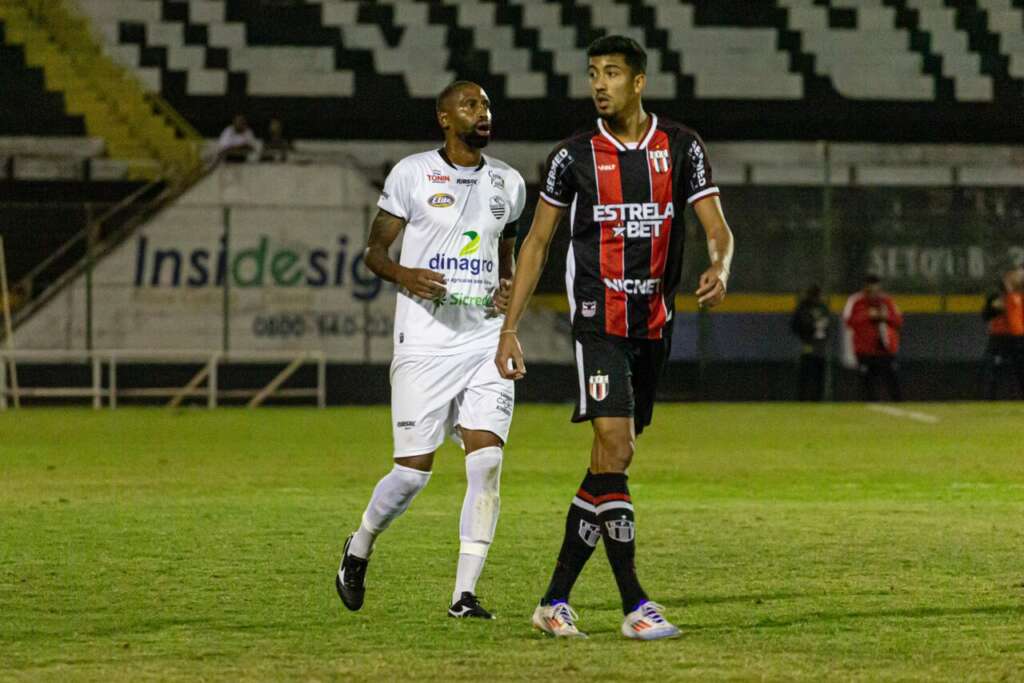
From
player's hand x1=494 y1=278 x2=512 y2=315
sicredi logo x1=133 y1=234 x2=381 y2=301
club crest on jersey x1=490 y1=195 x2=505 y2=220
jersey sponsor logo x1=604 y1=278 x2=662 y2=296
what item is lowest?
sicredi logo x1=133 y1=234 x2=381 y2=301

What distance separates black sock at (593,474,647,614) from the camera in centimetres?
612

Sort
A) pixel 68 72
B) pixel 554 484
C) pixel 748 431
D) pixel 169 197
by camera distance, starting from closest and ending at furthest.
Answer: pixel 554 484
pixel 748 431
pixel 169 197
pixel 68 72

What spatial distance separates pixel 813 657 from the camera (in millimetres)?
5684

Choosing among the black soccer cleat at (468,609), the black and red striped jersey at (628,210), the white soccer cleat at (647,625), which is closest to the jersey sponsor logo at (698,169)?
the black and red striped jersey at (628,210)

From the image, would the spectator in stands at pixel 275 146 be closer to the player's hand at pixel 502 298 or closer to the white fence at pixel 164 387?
the white fence at pixel 164 387

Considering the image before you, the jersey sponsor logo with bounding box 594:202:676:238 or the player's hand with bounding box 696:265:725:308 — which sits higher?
the jersey sponsor logo with bounding box 594:202:676:238

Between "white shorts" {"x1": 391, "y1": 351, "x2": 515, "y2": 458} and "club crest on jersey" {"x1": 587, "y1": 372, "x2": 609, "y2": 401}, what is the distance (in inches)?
29.4

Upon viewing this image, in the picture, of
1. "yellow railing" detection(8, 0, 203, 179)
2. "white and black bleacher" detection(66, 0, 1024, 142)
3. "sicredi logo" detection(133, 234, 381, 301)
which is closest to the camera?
"sicredi logo" detection(133, 234, 381, 301)

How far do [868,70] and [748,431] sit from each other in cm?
1168

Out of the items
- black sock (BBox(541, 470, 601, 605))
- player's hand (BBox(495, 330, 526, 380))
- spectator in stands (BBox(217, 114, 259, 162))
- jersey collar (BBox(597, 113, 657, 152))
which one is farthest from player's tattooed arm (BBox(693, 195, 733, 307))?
spectator in stands (BBox(217, 114, 259, 162))

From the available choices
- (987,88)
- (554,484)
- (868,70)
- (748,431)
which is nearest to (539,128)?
(868,70)

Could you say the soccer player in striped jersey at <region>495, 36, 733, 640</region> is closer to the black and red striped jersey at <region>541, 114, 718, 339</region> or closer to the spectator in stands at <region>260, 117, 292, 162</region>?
the black and red striped jersey at <region>541, 114, 718, 339</region>

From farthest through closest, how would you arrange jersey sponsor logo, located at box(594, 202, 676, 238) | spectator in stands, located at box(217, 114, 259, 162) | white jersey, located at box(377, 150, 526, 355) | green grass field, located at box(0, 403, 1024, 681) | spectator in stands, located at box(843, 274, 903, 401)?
1. spectator in stands, located at box(217, 114, 259, 162)
2. spectator in stands, located at box(843, 274, 903, 401)
3. white jersey, located at box(377, 150, 526, 355)
4. jersey sponsor logo, located at box(594, 202, 676, 238)
5. green grass field, located at box(0, 403, 1024, 681)

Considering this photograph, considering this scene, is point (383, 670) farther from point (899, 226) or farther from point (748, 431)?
point (899, 226)
